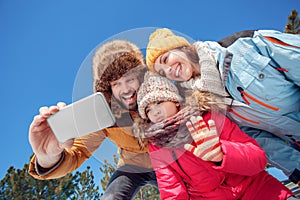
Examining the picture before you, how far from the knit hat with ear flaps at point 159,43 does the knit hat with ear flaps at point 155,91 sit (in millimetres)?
46

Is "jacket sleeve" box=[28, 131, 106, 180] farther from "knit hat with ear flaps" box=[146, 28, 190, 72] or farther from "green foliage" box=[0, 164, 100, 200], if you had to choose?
"green foliage" box=[0, 164, 100, 200]

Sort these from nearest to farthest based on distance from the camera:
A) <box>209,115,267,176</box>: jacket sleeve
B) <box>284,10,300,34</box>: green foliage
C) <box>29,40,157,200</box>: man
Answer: <box>29,40,157,200</box>: man → <box>209,115,267,176</box>: jacket sleeve → <box>284,10,300,34</box>: green foliage

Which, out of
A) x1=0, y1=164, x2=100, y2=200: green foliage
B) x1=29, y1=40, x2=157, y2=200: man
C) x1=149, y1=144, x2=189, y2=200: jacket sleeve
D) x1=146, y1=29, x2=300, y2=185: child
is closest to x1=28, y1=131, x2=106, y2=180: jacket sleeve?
x1=29, y1=40, x2=157, y2=200: man

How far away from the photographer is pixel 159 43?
959 mm

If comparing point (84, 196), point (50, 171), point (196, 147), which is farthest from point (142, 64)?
point (84, 196)

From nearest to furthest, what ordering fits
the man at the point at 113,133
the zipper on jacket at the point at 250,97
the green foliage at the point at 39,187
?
the man at the point at 113,133
the zipper on jacket at the point at 250,97
the green foliage at the point at 39,187

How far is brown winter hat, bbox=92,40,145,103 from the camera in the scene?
3.03ft

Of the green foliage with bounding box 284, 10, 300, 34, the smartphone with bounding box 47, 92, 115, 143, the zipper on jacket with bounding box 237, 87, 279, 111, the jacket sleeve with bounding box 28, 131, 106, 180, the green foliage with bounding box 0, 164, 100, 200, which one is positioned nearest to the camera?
the smartphone with bounding box 47, 92, 115, 143

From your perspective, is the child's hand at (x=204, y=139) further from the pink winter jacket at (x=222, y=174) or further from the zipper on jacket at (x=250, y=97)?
the zipper on jacket at (x=250, y=97)

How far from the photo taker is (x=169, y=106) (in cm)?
91

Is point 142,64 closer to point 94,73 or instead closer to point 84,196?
point 94,73

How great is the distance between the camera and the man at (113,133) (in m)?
0.93

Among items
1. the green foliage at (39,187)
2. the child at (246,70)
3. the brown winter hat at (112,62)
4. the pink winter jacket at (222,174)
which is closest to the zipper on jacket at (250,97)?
the child at (246,70)

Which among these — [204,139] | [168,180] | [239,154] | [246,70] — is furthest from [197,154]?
[246,70]
